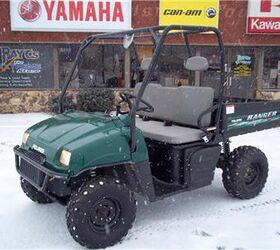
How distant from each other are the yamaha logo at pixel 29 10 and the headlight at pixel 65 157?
8.90 meters

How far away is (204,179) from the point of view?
432 centimetres

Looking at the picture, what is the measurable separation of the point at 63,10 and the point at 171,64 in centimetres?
357

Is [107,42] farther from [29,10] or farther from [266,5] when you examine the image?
[266,5]

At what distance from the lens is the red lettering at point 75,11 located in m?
11.4

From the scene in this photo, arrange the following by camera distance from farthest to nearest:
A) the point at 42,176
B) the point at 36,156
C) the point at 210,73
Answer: the point at 210,73
the point at 36,156
the point at 42,176

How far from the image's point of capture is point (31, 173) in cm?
385

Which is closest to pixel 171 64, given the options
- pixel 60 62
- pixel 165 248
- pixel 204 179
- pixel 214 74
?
pixel 214 74

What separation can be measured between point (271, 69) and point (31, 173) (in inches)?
412

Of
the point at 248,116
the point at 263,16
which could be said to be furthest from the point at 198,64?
the point at 263,16

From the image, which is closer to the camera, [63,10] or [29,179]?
[29,179]

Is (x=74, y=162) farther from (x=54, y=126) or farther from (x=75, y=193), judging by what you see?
(x=54, y=126)

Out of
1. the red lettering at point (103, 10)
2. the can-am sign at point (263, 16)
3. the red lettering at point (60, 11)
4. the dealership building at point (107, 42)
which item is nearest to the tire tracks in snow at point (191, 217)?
the dealership building at point (107, 42)

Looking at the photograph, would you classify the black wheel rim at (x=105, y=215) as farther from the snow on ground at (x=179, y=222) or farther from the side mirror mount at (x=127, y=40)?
the side mirror mount at (x=127, y=40)

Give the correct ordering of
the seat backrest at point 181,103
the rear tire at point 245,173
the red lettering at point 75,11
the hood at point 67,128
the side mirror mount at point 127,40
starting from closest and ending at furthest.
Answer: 1. the hood at point 67,128
2. the side mirror mount at point 127,40
3. the seat backrest at point 181,103
4. the rear tire at point 245,173
5. the red lettering at point 75,11
